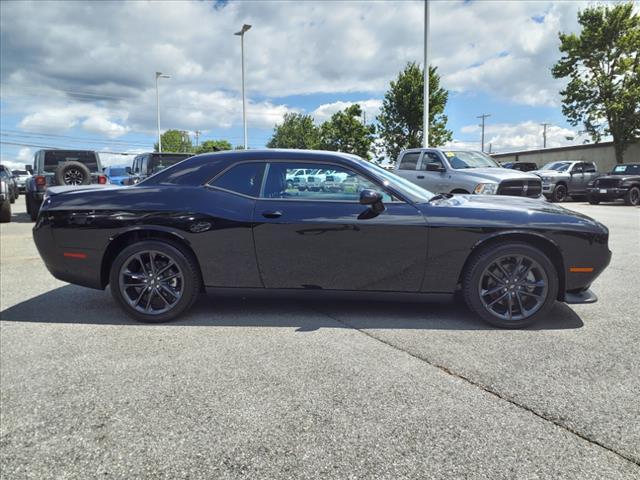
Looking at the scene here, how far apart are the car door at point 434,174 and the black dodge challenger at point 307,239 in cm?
615

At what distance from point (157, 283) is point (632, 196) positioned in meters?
19.5

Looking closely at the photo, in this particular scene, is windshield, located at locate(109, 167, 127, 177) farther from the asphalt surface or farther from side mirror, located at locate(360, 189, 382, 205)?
side mirror, located at locate(360, 189, 382, 205)

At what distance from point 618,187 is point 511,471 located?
19.5 m

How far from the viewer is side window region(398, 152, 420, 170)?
11406 mm

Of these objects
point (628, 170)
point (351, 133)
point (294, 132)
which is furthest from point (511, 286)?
point (294, 132)

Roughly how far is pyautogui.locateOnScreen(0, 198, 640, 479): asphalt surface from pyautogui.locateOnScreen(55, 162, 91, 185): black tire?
714 centimetres

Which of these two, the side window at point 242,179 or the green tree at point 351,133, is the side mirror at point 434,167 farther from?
the green tree at point 351,133

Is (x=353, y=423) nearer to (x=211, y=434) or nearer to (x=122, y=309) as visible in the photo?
(x=211, y=434)

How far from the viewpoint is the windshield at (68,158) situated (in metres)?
12.0

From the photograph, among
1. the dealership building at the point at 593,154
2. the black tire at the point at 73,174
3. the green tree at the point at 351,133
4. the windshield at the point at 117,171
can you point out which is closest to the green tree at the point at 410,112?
the green tree at the point at 351,133

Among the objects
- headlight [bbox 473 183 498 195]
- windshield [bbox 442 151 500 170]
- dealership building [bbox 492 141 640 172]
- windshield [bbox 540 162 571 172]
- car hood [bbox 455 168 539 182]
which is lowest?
headlight [bbox 473 183 498 195]

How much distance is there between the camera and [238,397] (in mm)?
2479

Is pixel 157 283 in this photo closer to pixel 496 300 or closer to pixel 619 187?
pixel 496 300

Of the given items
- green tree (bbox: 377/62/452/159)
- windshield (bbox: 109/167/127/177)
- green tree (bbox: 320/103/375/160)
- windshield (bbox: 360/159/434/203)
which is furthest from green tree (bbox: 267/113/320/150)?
windshield (bbox: 360/159/434/203)
